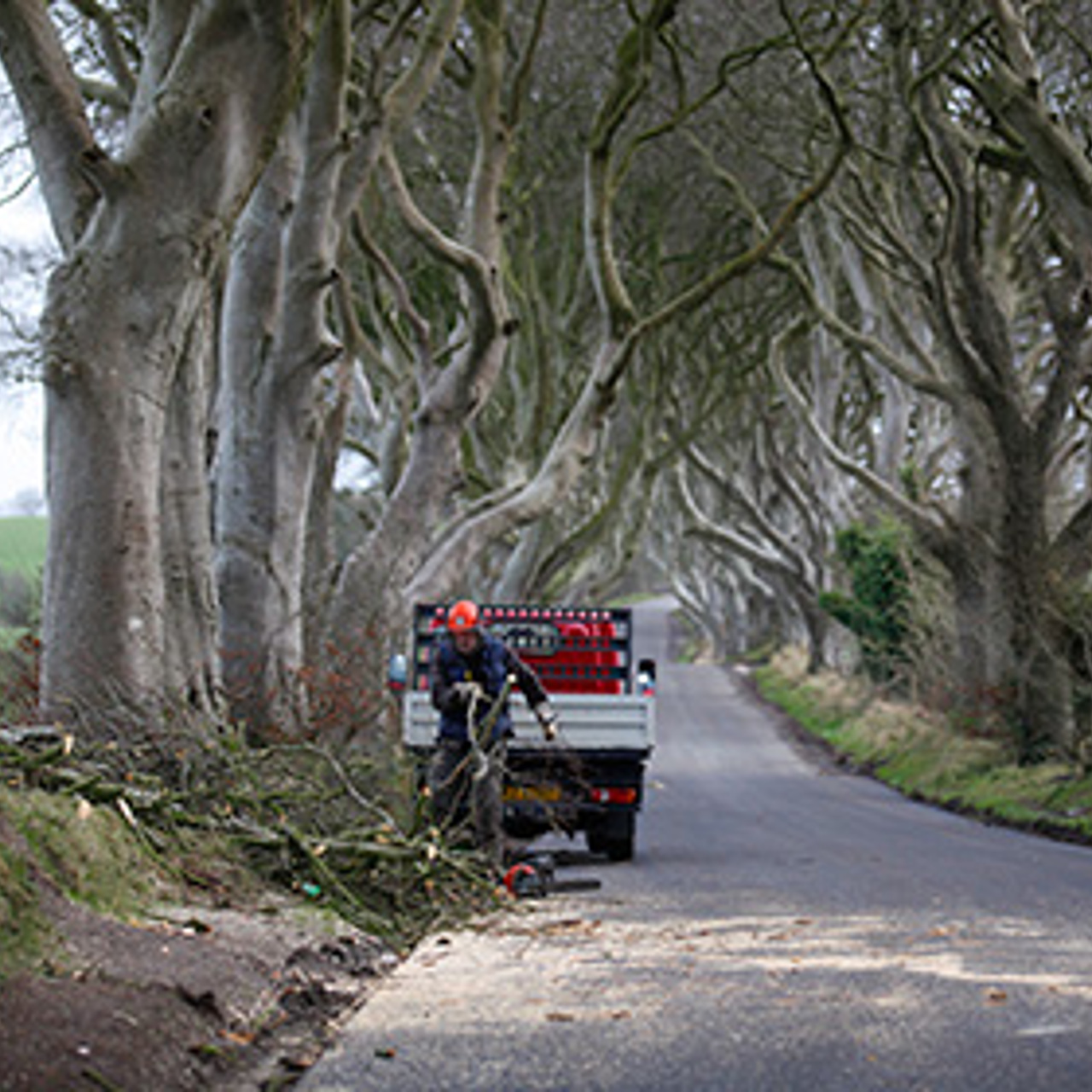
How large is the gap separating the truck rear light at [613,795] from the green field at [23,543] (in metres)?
4.79

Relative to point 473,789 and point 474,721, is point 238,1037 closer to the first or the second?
point 473,789

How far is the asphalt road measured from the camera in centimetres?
580

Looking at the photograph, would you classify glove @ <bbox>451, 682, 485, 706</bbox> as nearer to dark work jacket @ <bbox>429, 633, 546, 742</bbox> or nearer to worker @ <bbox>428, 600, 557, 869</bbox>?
worker @ <bbox>428, 600, 557, 869</bbox>

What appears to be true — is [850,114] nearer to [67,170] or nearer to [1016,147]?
[1016,147]

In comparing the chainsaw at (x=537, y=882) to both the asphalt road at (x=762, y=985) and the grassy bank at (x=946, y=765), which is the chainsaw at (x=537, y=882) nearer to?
the asphalt road at (x=762, y=985)

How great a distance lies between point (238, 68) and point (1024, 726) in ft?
50.7

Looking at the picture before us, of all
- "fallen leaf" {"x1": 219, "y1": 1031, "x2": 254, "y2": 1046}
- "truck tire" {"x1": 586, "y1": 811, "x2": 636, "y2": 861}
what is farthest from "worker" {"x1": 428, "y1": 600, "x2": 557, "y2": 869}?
"fallen leaf" {"x1": 219, "y1": 1031, "x2": 254, "y2": 1046}

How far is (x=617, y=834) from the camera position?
48.8 feet

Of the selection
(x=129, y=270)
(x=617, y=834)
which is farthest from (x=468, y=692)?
(x=129, y=270)

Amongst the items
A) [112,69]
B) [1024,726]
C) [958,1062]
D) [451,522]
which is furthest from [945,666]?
[958,1062]

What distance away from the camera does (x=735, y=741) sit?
119 feet

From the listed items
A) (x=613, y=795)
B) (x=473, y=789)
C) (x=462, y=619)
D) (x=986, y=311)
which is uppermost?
(x=986, y=311)

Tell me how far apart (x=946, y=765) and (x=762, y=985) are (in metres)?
18.0

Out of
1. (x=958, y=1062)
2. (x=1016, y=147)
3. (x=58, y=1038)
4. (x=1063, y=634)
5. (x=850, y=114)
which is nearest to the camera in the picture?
(x=58, y=1038)
